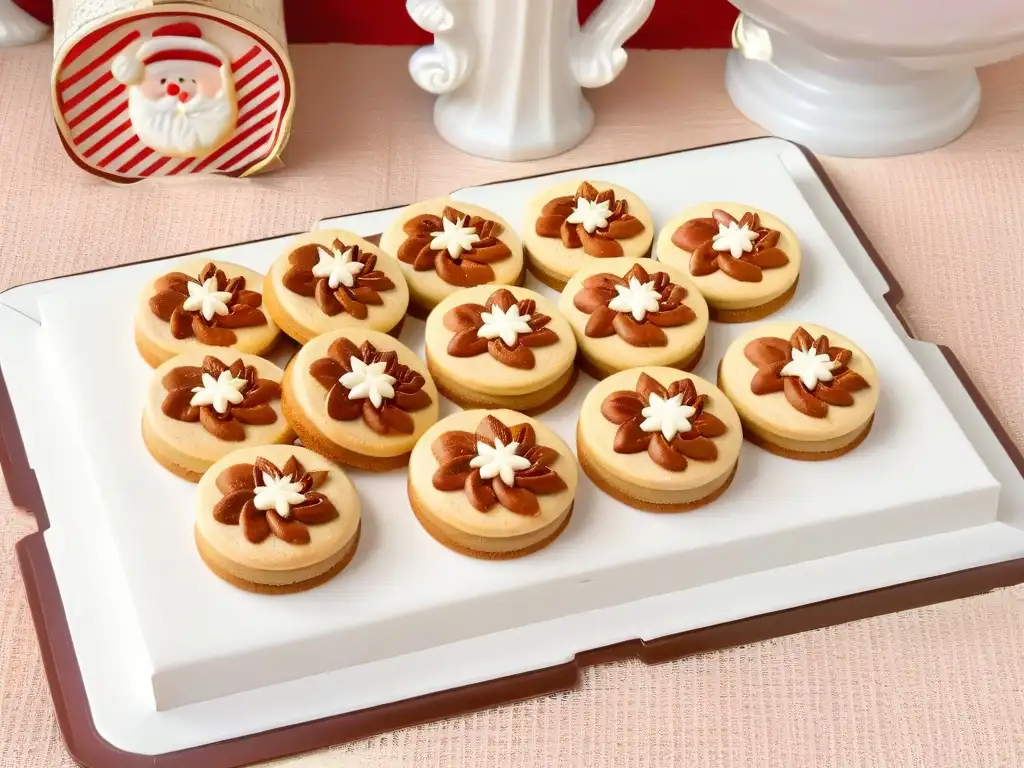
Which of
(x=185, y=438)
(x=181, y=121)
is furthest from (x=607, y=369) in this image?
(x=181, y=121)

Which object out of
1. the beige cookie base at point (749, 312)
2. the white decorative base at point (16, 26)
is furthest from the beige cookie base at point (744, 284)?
the white decorative base at point (16, 26)

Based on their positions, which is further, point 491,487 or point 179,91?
point 179,91

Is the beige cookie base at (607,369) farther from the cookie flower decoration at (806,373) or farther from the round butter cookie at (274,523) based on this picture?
the round butter cookie at (274,523)

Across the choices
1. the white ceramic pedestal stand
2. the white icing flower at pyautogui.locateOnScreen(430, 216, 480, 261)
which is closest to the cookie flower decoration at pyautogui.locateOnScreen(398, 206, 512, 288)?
the white icing flower at pyautogui.locateOnScreen(430, 216, 480, 261)

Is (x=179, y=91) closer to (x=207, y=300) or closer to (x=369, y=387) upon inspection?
(x=207, y=300)

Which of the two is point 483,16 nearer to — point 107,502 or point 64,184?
point 64,184
